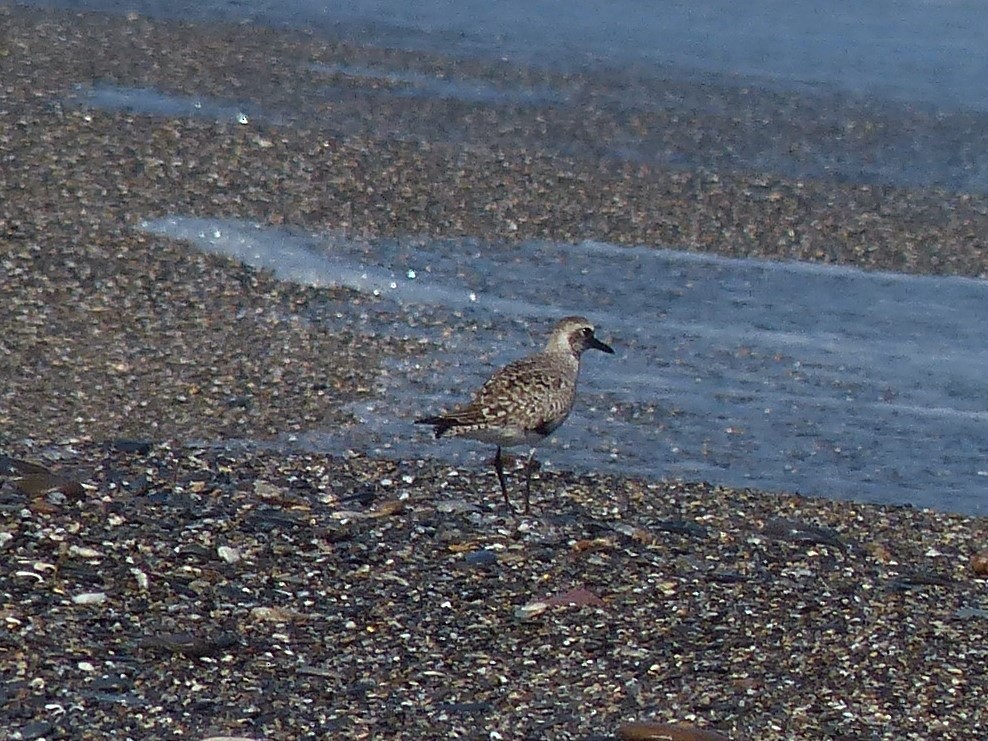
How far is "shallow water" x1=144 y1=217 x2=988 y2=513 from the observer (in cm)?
1051

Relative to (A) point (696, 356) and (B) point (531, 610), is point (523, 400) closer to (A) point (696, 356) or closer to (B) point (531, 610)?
(B) point (531, 610)

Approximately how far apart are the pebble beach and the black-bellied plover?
1.01ft

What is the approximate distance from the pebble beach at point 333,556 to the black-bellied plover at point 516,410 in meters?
0.31

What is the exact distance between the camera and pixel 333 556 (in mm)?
8062

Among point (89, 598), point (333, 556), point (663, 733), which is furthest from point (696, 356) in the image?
point (663, 733)

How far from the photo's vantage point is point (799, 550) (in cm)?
870

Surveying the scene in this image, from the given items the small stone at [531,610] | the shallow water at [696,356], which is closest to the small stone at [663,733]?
the small stone at [531,610]

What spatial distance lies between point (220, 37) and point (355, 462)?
1503 cm

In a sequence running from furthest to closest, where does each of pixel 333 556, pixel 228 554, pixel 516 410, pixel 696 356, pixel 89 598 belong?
pixel 696 356, pixel 516 410, pixel 333 556, pixel 228 554, pixel 89 598

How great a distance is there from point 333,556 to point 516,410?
1337 millimetres

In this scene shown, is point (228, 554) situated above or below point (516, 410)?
below

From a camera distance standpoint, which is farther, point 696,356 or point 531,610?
point 696,356

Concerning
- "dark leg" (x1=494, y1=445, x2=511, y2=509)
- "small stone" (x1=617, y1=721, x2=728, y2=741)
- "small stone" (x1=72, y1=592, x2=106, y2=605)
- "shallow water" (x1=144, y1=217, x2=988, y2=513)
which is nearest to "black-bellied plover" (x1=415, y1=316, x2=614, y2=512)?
"dark leg" (x1=494, y1=445, x2=511, y2=509)

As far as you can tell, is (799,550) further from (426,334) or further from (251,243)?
(251,243)
